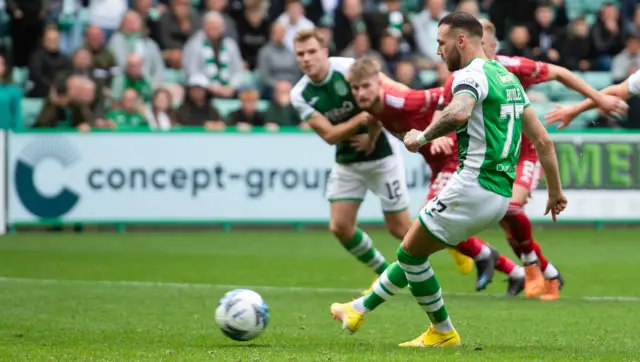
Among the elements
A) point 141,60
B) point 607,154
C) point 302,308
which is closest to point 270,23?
point 141,60

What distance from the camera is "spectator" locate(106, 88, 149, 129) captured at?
18.9m

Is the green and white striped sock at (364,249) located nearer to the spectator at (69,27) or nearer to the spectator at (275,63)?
the spectator at (275,63)

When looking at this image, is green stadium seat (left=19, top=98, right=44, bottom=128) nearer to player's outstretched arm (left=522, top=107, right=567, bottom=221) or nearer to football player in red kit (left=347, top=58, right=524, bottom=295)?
football player in red kit (left=347, top=58, right=524, bottom=295)

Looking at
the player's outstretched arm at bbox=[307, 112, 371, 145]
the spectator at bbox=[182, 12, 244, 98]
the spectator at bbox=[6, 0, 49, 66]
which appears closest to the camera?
the player's outstretched arm at bbox=[307, 112, 371, 145]

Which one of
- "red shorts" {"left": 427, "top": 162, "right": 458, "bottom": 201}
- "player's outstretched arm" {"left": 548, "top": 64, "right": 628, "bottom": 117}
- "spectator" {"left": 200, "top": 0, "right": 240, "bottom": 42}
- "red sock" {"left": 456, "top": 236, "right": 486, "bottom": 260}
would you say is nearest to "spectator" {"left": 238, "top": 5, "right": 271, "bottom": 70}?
"spectator" {"left": 200, "top": 0, "right": 240, "bottom": 42}

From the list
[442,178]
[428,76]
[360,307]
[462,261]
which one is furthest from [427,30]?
[360,307]

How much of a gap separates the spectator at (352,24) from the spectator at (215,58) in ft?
6.36

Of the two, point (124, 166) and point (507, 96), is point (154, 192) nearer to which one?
point (124, 166)

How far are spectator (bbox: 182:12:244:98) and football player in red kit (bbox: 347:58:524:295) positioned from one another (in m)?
8.97

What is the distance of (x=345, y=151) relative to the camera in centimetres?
1173

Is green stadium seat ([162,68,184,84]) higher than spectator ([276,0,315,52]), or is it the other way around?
spectator ([276,0,315,52])

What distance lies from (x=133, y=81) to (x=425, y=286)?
482 inches

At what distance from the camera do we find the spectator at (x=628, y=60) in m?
21.4

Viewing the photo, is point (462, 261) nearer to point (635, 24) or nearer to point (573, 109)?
point (573, 109)
